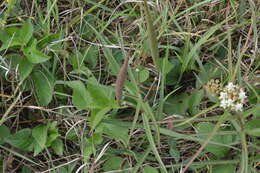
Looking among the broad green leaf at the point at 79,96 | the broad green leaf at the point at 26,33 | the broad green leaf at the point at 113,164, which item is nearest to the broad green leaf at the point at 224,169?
the broad green leaf at the point at 113,164

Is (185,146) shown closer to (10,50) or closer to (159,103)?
(159,103)

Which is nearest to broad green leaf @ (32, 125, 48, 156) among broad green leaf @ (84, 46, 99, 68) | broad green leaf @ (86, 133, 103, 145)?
broad green leaf @ (86, 133, 103, 145)

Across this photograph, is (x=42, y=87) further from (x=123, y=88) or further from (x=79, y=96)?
(x=123, y=88)

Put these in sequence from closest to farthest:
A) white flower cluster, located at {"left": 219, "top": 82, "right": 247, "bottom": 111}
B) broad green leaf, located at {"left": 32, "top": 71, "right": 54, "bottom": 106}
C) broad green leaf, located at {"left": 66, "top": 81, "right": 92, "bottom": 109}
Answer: white flower cluster, located at {"left": 219, "top": 82, "right": 247, "bottom": 111}, broad green leaf, located at {"left": 66, "top": 81, "right": 92, "bottom": 109}, broad green leaf, located at {"left": 32, "top": 71, "right": 54, "bottom": 106}

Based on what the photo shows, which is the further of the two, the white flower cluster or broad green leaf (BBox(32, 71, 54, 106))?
broad green leaf (BBox(32, 71, 54, 106))

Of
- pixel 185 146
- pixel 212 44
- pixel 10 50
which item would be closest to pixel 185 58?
pixel 212 44

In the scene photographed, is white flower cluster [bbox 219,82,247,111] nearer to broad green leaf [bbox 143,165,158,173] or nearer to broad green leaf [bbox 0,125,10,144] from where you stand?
broad green leaf [bbox 143,165,158,173]
